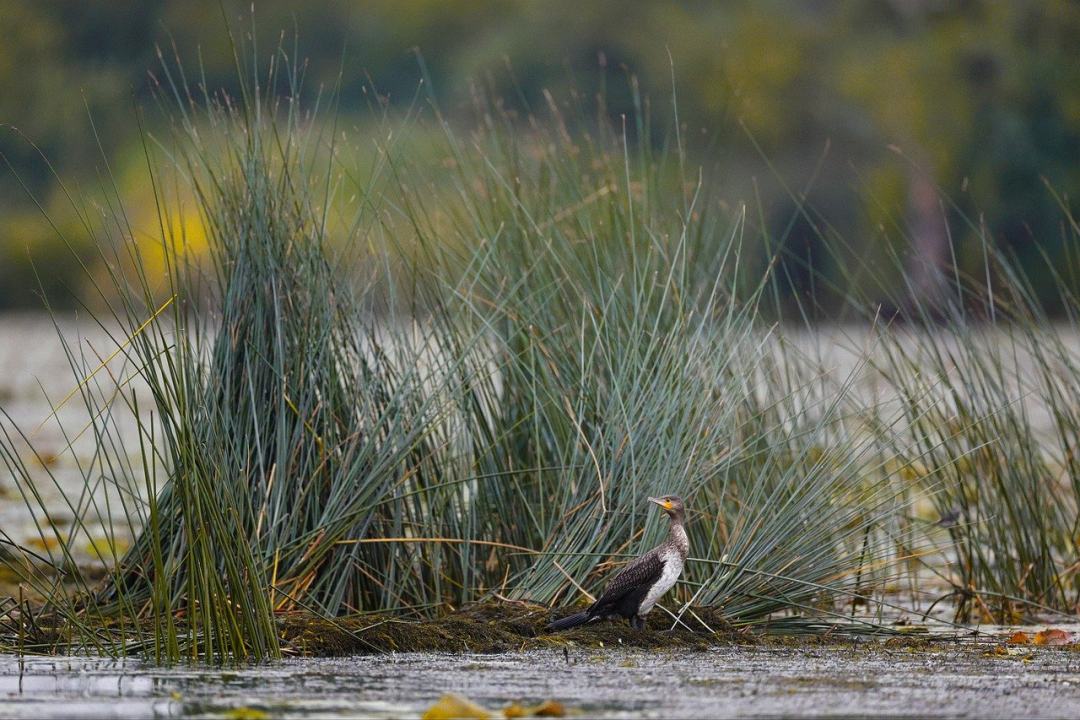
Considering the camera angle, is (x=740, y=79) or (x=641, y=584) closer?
(x=641, y=584)

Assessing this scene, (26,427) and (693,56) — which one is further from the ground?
(693,56)

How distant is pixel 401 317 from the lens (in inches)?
201

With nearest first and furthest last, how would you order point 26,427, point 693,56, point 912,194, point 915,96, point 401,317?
1. point 401,317
2. point 26,427
3. point 912,194
4. point 915,96
5. point 693,56

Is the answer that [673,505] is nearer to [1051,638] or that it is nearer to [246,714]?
[1051,638]

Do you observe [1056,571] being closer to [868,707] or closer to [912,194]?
[868,707]

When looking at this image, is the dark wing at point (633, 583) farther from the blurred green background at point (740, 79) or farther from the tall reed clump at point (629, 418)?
the blurred green background at point (740, 79)

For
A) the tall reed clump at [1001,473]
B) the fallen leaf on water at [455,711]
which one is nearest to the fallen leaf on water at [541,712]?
the fallen leaf on water at [455,711]

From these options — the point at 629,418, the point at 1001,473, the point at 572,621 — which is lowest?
the point at 572,621

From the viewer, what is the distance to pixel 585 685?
11.0ft

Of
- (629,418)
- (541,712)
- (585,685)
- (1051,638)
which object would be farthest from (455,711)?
(1051,638)

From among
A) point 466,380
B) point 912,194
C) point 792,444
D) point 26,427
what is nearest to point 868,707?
point 466,380

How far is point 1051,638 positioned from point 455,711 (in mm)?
2189

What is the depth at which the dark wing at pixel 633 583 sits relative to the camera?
12.7 ft

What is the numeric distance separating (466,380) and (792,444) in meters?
1.28
